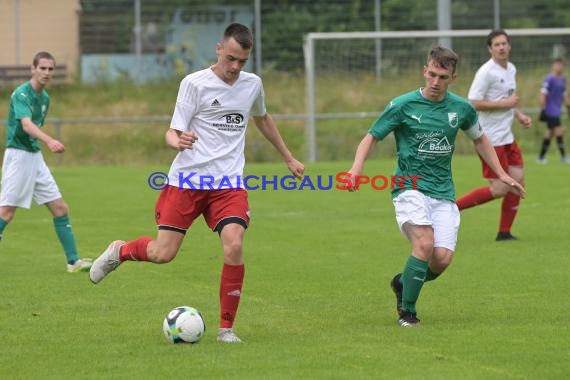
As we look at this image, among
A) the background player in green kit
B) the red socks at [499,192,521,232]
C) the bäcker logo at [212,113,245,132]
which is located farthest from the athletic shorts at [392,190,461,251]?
the red socks at [499,192,521,232]

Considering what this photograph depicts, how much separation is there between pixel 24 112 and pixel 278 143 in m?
3.53

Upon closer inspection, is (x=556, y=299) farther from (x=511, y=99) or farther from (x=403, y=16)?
(x=403, y=16)

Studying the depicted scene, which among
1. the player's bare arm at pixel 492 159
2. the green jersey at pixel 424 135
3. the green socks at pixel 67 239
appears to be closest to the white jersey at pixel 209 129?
the green jersey at pixel 424 135

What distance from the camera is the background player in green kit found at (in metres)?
7.93

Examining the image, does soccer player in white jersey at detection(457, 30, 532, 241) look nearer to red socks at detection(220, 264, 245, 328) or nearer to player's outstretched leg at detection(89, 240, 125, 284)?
player's outstretched leg at detection(89, 240, 125, 284)

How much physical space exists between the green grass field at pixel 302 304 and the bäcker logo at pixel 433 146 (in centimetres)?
115

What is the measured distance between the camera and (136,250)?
7.96m

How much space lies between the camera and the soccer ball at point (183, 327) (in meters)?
7.34

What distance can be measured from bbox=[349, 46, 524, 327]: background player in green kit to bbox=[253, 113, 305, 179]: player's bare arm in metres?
0.43

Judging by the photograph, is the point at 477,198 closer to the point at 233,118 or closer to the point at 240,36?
the point at 233,118

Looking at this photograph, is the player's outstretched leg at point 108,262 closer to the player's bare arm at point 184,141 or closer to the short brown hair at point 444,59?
the player's bare arm at point 184,141

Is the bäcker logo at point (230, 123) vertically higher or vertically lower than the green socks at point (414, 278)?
higher

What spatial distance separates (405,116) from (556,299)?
2.04 meters

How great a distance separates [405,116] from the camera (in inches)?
320
